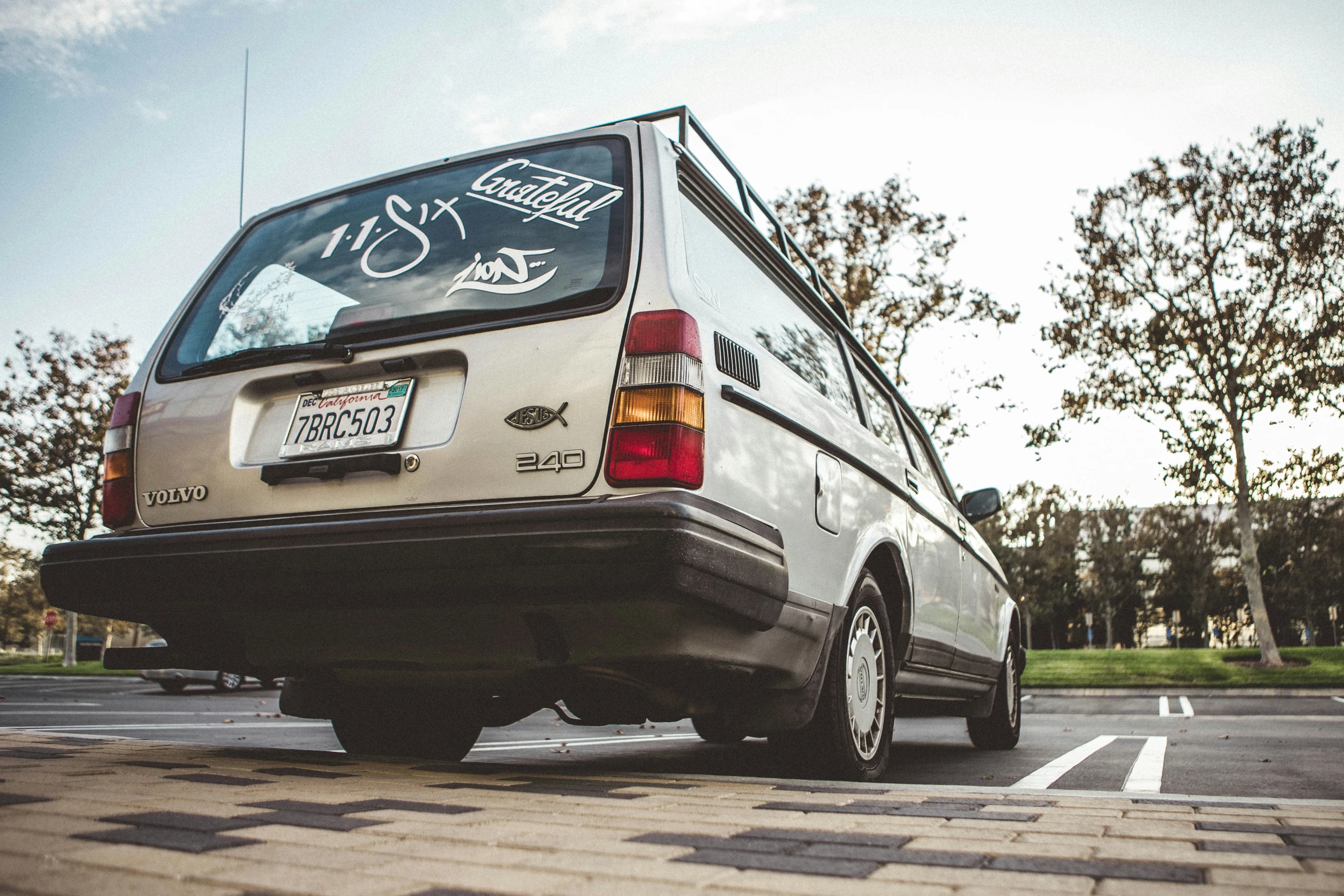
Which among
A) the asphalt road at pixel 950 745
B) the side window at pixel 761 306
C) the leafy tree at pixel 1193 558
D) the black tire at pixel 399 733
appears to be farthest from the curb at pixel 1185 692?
the leafy tree at pixel 1193 558

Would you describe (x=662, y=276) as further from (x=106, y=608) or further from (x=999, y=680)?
(x=999, y=680)

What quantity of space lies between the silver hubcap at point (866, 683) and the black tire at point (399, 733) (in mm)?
1559

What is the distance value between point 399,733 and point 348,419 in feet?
5.56

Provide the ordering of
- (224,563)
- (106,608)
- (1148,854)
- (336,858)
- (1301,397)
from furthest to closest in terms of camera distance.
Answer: (1301,397) < (106,608) < (224,563) < (1148,854) < (336,858)

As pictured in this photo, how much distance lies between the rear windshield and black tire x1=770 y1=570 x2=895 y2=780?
1599 mm

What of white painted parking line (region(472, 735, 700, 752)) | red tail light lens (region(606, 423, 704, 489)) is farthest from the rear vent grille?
white painted parking line (region(472, 735, 700, 752))

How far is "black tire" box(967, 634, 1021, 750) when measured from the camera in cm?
645

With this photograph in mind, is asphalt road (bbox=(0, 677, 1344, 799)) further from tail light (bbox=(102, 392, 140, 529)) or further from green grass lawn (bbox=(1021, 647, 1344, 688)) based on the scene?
green grass lawn (bbox=(1021, 647, 1344, 688))

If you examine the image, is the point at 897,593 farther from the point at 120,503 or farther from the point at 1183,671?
the point at 1183,671

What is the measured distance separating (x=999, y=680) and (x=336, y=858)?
18.1ft

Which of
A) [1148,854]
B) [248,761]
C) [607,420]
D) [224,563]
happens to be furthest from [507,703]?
[1148,854]

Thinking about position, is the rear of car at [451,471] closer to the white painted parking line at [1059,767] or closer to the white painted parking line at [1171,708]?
the white painted parking line at [1059,767]

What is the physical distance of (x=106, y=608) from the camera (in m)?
3.15

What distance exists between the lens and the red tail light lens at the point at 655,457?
254cm
